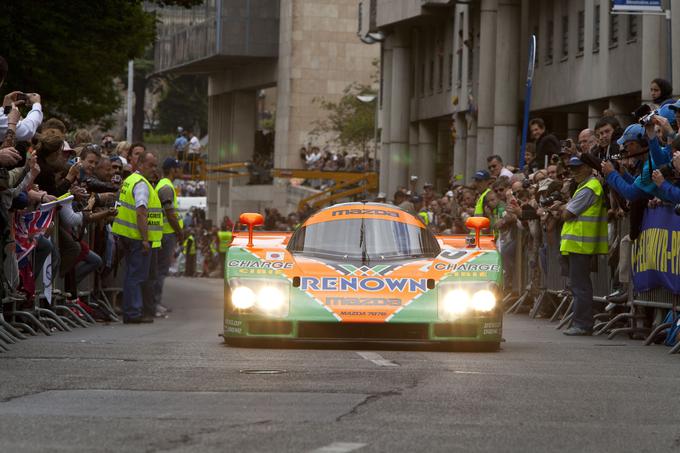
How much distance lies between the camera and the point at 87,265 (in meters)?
20.6

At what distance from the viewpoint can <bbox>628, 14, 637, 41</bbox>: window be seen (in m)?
42.1

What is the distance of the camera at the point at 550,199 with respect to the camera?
863 inches

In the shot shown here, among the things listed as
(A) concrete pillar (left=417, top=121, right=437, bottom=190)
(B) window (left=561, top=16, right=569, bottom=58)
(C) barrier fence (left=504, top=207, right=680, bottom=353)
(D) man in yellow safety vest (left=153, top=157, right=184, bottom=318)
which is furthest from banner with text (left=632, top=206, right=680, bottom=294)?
(A) concrete pillar (left=417, top=121, right=437, bottom=190)

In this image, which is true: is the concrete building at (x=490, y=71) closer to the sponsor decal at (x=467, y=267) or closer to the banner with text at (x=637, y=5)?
the banner with text at (x=637, y=5)

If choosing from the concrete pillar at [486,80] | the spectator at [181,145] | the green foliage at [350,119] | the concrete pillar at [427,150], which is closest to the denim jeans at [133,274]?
the concrete pillar at [486,80]

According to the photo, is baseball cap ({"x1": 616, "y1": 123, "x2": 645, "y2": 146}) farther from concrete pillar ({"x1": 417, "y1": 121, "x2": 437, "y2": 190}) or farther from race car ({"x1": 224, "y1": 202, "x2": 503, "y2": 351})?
concrete pillar ({"x1": 417, "y1": 121, "x2": 437, "y2": 190})

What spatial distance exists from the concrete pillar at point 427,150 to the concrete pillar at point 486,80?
1555 centimetres

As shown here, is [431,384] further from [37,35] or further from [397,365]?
[37,35]

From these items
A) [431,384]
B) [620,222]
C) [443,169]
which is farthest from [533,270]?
[443,169]

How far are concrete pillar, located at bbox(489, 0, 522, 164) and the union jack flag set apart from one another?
116ft

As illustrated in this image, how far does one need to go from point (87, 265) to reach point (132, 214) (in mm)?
815

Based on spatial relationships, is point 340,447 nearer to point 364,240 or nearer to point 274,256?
point 274,256

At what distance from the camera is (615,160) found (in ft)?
61.5

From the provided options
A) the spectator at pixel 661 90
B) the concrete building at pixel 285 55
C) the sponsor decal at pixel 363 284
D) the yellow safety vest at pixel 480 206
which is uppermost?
the concrete building at pixel 285 55
